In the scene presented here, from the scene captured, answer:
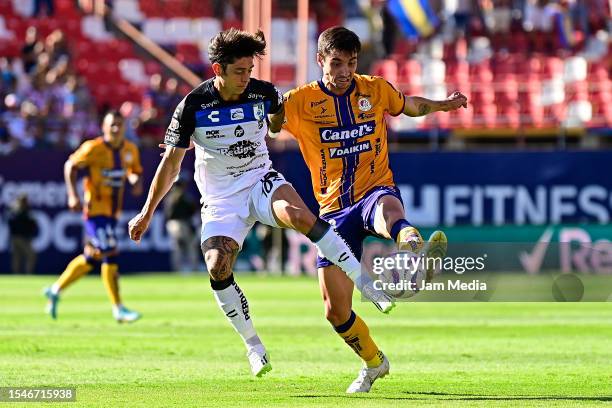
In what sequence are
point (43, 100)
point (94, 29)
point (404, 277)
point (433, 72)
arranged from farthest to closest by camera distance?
point (94, 29) → point (433, 72) → point (43, 100) → point (404, 277)

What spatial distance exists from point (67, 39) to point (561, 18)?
11.8m

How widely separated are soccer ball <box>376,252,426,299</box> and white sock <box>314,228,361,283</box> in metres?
0.27

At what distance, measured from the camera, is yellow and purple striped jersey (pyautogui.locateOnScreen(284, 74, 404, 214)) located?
1008cm

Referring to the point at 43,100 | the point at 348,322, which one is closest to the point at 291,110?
the point at 348,322

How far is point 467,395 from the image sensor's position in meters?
9.48

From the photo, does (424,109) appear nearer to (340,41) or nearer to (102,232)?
(340,41)

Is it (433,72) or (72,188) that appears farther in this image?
(433,72)

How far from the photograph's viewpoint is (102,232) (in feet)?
54.8

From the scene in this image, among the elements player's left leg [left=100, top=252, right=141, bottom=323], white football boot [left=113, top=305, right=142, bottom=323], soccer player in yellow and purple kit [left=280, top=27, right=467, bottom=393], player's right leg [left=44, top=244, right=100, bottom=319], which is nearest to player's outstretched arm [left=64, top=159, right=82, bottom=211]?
player's right leg [left=44, top=244, right=100, bottom=319]

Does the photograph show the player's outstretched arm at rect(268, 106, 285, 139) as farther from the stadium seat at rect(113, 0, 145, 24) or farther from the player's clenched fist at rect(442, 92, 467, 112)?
the stadium seat at rect(113, 0, 145, 24)

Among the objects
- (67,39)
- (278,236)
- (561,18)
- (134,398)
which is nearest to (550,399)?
(134,398)

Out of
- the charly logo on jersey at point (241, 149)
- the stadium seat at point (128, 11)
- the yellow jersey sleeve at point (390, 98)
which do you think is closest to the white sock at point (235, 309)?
the charly logo on jersey at point (241, 149)

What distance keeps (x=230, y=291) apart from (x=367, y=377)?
3.93 feet

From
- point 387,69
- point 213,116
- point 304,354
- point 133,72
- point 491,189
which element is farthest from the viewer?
point 133,72
